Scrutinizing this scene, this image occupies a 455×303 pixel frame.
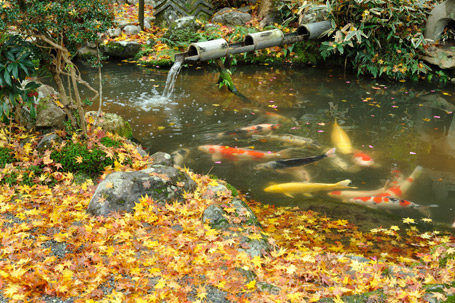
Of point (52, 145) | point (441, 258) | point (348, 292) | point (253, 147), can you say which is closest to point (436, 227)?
point (441, 258)

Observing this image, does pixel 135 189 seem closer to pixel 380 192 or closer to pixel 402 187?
pixel 380 192

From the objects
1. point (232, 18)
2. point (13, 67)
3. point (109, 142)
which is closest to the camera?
point (13, 67)

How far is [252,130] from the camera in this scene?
925 centimetres

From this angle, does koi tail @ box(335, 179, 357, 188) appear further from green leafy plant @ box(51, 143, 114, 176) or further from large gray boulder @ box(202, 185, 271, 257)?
green leafy plant @ box(51, 143, 114, 176)

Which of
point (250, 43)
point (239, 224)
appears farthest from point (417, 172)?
point (250, 43)

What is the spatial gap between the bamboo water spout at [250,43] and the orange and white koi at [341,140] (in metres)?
3.47

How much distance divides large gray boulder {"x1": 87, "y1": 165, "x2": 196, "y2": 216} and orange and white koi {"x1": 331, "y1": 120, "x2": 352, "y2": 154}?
13.1ft

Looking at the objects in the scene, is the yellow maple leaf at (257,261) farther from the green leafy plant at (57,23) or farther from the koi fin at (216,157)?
the koi fin at (216,157)

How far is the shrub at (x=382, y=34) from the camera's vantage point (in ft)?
41.1

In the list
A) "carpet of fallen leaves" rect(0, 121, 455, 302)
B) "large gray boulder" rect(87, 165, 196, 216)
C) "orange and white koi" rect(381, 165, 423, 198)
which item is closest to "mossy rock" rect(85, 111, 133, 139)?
"carpet of fallen leaves" rect(0, 121, 455, 302)

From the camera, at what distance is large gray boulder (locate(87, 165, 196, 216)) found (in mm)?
5105

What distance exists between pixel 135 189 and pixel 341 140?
17.1 ft

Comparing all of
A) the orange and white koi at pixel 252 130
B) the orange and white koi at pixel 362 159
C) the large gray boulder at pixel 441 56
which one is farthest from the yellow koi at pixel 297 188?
the large gray boulder at pixel 441 56

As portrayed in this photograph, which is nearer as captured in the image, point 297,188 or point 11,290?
point 11,290
